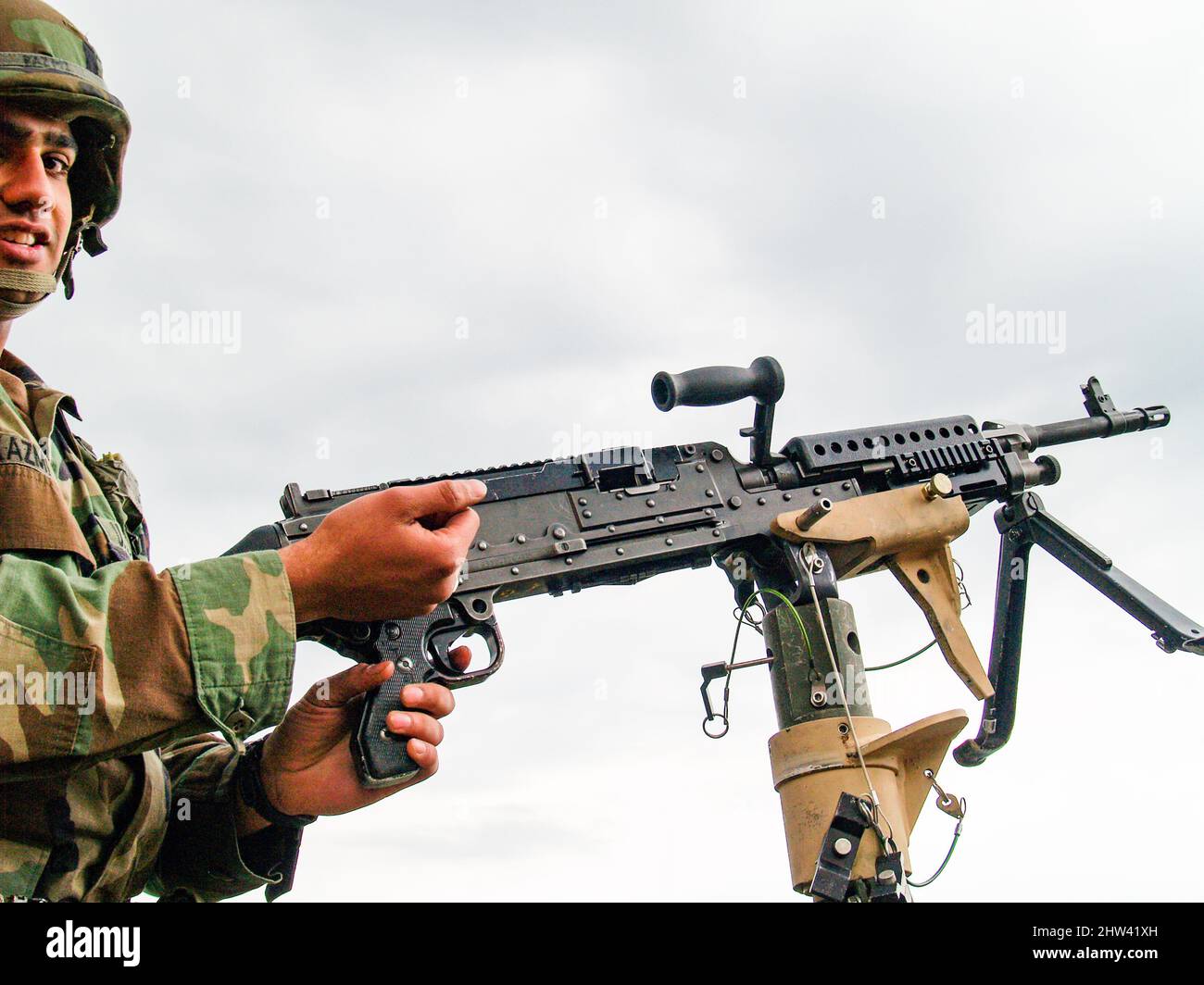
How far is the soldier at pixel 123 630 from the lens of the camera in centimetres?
218

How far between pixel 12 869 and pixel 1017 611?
4.11 m

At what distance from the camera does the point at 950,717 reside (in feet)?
11.6

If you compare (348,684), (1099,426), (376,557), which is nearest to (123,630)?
(376,557)

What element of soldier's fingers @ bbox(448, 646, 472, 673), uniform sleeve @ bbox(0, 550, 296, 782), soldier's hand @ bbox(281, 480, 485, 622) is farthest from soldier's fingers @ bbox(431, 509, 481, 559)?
soldier's fingers @ bbox(448, 646, 472, 673)

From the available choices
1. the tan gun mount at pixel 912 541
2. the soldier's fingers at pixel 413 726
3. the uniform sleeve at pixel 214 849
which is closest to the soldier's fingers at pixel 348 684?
the soldier's fingers at pixel 413 726

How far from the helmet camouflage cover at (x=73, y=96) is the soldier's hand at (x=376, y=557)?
5.18 feet

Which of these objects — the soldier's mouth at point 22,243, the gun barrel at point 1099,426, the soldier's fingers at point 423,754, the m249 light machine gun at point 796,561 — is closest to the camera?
the soldier's mouth at point 22,243

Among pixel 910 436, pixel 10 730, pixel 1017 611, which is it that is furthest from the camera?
pixel 1017 611

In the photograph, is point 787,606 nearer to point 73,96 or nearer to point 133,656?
Result: point 133,656

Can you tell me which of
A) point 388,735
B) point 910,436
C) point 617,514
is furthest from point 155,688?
point 910,436

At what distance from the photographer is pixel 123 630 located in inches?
86.8

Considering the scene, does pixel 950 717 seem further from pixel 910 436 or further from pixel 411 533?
pixel 411 533

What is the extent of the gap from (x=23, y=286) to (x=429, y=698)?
1542 millimetres

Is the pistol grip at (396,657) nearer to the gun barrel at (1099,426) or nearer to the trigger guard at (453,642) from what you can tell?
the trigger guard at (453,642)
